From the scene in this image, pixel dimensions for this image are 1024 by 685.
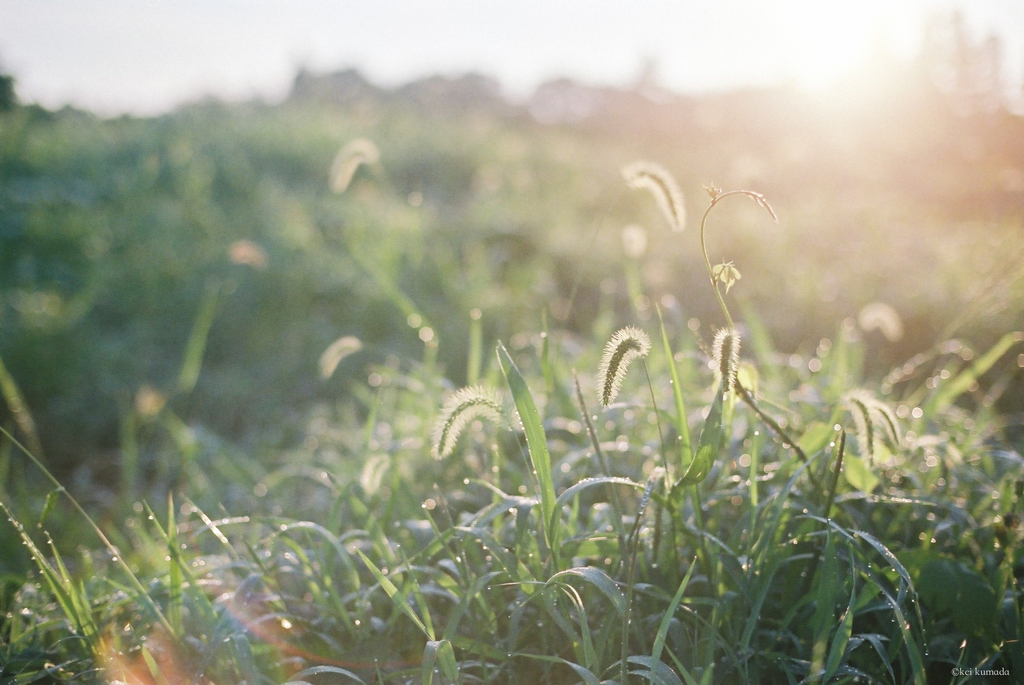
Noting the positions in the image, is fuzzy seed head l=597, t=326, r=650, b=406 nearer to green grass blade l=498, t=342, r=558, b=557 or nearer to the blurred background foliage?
green grass blade l=498, t=342, r=558, b=557

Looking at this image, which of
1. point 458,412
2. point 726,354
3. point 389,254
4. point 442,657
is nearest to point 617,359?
point 726,354

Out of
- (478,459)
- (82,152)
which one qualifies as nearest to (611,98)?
(82,152)

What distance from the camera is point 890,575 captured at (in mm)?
1367

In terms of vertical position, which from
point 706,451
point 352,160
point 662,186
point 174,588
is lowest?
point 174,588

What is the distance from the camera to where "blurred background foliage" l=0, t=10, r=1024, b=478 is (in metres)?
3.63

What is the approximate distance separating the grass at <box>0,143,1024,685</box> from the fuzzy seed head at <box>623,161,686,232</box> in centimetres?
25

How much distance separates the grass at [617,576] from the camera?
1.22m

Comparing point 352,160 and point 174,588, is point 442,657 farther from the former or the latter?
point 352,160

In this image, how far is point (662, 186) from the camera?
144 cm

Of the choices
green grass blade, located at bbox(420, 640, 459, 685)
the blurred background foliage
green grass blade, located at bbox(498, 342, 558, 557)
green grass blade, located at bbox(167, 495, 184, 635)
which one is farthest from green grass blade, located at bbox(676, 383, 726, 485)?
green grass blade, located at bbox(167, 495, 184, 635)

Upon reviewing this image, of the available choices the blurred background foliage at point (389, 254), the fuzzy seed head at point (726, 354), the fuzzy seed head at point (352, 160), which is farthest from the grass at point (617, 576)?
the fuzzy seed head at point (352, 160)

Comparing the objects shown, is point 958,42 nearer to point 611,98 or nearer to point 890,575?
point 890,575

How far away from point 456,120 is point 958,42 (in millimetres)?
9539

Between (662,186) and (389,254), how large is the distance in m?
2.73
